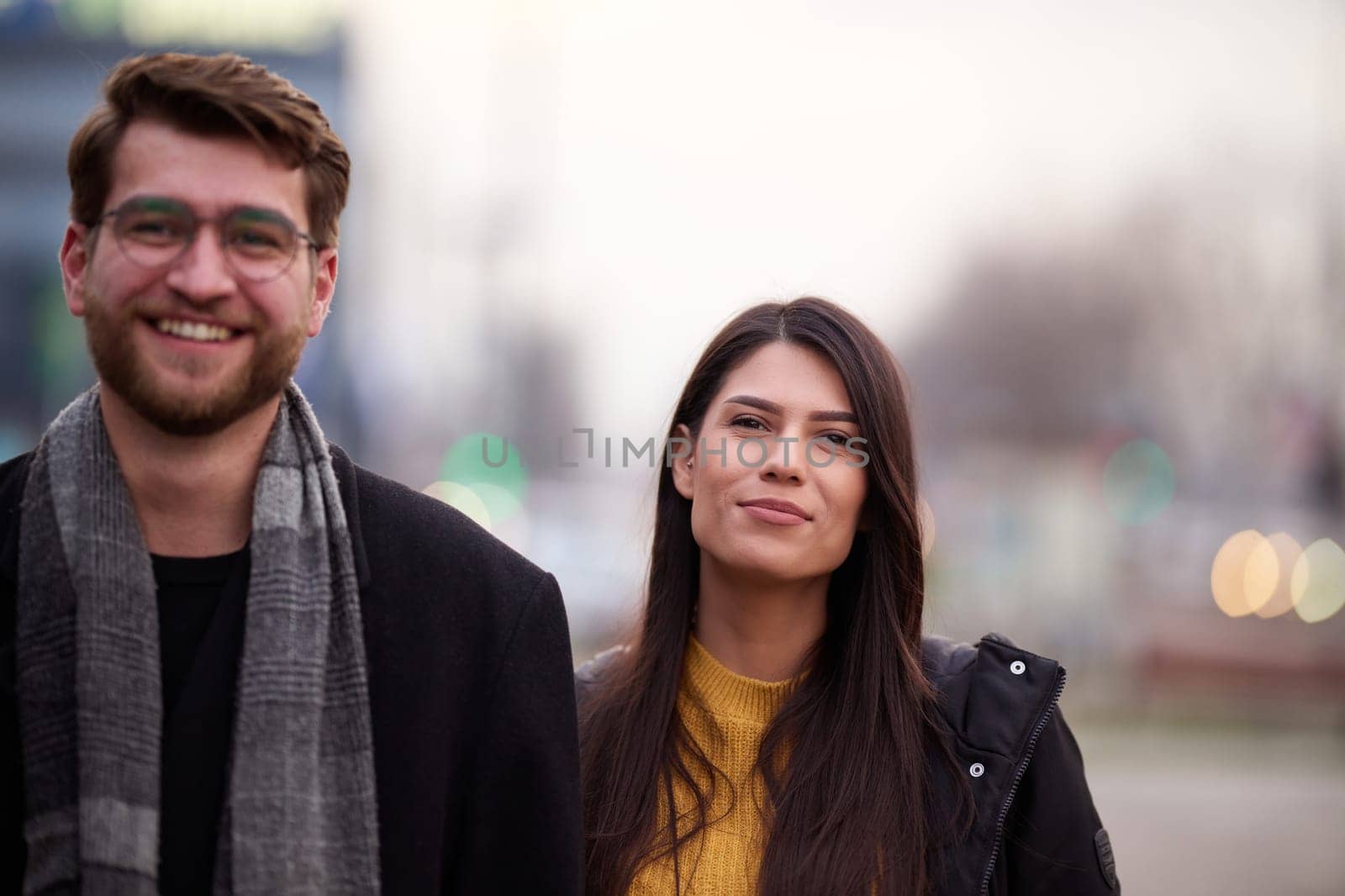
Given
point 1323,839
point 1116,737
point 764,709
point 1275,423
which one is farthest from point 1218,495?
point 764,709

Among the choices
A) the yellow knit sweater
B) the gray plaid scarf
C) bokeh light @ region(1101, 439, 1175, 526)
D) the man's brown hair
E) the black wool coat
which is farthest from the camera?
bokeh light @ region(1101, 439, 1175, 526)

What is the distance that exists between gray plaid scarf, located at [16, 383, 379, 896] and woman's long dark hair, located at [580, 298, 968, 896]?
1017 millimetres

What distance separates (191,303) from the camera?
8.51ft

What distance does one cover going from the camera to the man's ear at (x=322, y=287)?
2.82m

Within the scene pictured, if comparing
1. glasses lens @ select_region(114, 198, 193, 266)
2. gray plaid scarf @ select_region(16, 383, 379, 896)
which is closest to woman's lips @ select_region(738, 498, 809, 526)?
gray plaid scarf @ select_region(16, 383, 379, 896)

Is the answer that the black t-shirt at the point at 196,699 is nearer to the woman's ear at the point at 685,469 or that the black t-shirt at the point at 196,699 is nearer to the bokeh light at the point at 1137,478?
the woman's ear at the point at 685,469

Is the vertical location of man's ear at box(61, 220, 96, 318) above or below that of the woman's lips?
above

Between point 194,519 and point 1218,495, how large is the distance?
961 inches

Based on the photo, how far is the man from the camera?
257 centimetres

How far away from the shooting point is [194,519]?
9.16 ft

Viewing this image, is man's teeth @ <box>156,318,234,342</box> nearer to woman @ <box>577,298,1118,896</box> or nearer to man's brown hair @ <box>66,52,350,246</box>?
man's brown hair @ <box>66,52,350,246</box>

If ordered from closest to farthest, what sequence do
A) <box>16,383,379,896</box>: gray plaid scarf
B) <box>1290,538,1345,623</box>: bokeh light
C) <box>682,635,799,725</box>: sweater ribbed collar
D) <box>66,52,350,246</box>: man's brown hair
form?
<box>16,383,379,896</box>: gray plaid scarf → <box>66,52,350,246</box>: man's brown hair → <box>682,635,799,725</box>: sweater ribbed collar → <box>1290,538,1345,623</box>: bokeh light

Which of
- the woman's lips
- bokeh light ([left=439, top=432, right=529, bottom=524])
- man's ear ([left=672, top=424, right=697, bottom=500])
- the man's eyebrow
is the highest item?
the man's eyebrow

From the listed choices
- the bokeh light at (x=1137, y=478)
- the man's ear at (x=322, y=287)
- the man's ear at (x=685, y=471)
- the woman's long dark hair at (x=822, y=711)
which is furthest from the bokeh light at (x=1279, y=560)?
the man's ear at (x=322, y=287)
